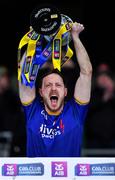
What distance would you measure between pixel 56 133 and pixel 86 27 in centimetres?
466

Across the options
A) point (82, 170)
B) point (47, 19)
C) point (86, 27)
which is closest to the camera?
point (82, 170)

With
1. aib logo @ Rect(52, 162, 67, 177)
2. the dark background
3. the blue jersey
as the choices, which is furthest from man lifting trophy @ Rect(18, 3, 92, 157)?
the dark background

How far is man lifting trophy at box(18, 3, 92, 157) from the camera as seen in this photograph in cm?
520

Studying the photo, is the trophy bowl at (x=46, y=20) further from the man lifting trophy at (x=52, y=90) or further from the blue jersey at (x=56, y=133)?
the blue jersey at (x=56, y=133)

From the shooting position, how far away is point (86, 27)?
9719 millimetres

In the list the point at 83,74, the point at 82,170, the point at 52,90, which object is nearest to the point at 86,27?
the point at 83,74

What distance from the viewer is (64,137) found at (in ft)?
17.1

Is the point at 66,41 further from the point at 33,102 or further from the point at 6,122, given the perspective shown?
the point at 6,122

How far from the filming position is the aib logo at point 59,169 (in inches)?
190

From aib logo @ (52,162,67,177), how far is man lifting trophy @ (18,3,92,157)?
1.25ft

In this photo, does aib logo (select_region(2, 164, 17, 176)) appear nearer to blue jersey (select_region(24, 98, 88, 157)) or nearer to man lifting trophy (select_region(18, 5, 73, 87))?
blue jersey (select_region(24, 98, 88, 157))

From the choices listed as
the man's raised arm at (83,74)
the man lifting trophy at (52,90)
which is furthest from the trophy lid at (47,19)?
the man's raised arm at (83,74)

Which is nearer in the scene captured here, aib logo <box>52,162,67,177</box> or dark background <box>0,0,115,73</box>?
aib logo <box>52,162,67,177</box>

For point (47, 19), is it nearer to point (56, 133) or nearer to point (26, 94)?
point (26, 94)
